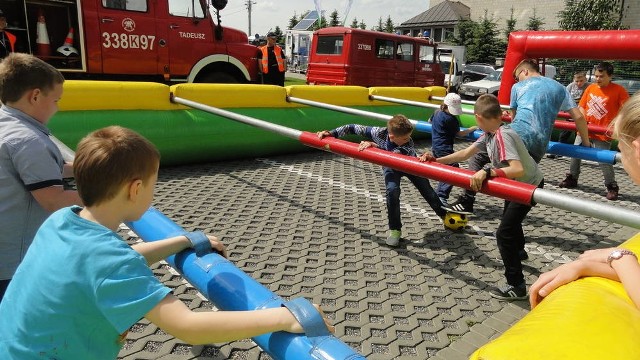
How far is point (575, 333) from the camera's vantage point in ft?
2.90

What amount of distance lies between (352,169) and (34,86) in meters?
4.93

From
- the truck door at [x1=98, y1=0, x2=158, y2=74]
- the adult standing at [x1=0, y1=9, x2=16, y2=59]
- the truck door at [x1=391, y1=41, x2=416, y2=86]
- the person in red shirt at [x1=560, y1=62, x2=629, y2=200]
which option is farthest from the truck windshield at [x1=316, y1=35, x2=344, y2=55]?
the adult standing at [x1=0, y1=9, x2=16, y2=59]

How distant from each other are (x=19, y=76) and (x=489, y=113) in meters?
2.65

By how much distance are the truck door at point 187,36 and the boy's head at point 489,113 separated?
630cm

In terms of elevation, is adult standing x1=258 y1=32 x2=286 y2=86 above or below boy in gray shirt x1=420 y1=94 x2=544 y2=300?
above

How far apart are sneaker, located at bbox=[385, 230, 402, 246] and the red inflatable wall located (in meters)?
3.96

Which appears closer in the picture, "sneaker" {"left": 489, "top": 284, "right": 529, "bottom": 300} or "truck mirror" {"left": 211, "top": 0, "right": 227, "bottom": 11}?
"sneaker" {"left": 489, "top": 284, "right": 529, "bottom": 300}

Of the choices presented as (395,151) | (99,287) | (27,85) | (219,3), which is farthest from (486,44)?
(99,287)

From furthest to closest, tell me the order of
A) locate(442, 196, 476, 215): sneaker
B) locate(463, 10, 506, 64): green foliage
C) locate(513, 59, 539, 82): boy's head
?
locate(463, 10, 506, 64): green foliage
locate(442, 196, 476, 215): sneaker
locate(513, 59, 539, 82): boy's head

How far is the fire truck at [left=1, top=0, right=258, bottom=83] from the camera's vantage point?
7.13 metres

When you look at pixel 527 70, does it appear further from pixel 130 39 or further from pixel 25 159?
pixel 130 39

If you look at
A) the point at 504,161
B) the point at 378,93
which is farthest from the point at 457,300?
the point at 378,93

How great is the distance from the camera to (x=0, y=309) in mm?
1220

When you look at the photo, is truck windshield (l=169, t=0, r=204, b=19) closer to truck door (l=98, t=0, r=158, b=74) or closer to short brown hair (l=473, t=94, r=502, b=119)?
truck door (l=98, t=0, r=158, b=74)
